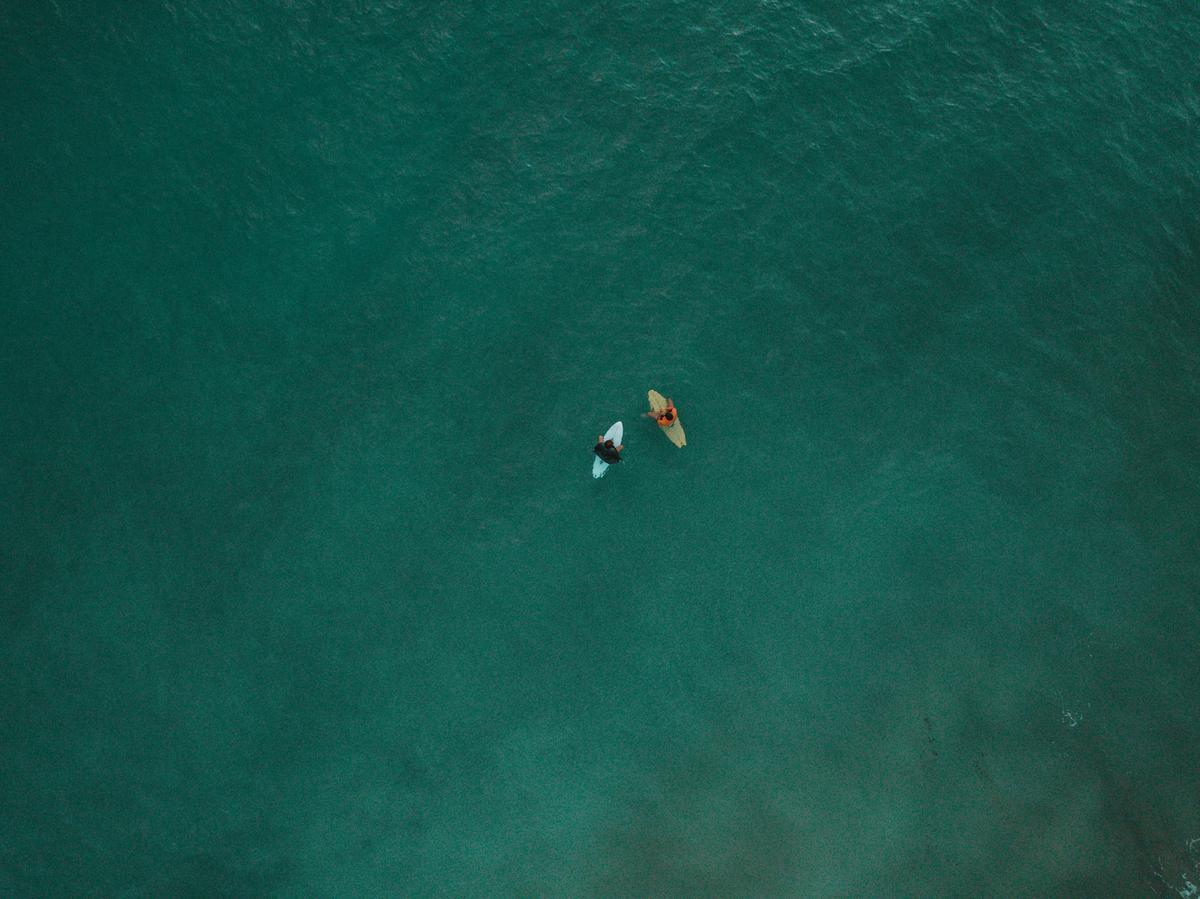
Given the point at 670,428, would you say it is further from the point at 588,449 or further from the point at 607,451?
the point at 588,449

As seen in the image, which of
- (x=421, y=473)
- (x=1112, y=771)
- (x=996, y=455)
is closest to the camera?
(x=1112, y=771)

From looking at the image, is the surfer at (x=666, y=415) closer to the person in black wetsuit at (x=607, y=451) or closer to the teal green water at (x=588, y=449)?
the teal green water at (x=588, y=449)

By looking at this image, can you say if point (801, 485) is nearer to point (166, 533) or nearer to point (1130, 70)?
point (166, 533)

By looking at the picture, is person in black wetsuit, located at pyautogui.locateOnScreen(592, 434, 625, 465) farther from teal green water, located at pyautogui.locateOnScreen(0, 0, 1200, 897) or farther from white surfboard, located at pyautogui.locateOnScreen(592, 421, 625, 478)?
teal green water, located at pyautogui.locateOnScreen(0, 0, 1200, 897)

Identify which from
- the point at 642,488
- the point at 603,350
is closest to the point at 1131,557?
the point at 642,488

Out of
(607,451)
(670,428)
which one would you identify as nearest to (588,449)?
(607,451)

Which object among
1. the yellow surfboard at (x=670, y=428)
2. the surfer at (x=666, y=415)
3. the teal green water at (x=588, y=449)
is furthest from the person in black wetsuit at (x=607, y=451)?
the yellow surfboard at (x=670, y=428)
